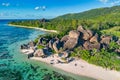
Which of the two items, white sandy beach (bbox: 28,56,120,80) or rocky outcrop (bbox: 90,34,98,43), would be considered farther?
rocky outcrop (bbox: 90,34,98,43)

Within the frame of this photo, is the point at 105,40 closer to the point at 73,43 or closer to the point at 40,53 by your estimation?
the point at 73,43

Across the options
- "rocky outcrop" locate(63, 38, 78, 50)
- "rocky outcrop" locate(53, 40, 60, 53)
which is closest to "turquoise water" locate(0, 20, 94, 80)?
"rocky outcrop" locate(53, 40, 60, 53)

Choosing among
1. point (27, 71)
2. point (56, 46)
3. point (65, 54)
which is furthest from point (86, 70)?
point (56, 46)

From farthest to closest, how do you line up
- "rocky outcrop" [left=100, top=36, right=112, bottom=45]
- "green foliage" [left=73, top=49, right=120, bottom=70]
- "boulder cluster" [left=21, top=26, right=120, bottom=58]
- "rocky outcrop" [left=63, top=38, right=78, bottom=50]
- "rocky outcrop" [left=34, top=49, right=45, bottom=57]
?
"rocky outcrop" [left=100, top=36, right=112, bottom=45] < "rocky outcrop" [left=63, top=38, right=78, bottom=50] < "boulder cluster" [left=21, top=26, right=120, bottom=58] < "rocky outcrop" [left=34, top=49, right=45, bottom=57] < "green foliage" [left=73, top=49, right=120, bottom=70]

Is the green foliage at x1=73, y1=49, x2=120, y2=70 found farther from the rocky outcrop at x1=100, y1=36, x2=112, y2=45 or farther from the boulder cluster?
the rocky outcrop at x1=100, y1=36, x2=112, y2=45

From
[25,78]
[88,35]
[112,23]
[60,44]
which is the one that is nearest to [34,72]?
[25,78]

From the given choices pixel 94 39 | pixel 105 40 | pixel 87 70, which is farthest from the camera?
pixel 105 40

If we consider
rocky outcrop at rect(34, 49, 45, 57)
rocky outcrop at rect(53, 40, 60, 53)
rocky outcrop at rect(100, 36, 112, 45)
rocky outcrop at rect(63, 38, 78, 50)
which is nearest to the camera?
rocky outcrop at rect(34, 49, 45, 57)
